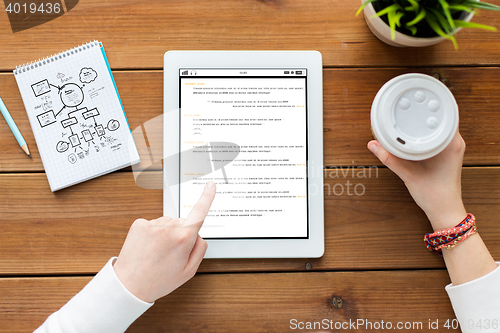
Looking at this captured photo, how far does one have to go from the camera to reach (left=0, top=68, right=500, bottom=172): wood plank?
1.95 ft

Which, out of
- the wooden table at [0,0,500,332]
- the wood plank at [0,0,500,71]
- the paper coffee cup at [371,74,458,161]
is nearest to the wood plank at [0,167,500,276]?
the wooden table at [0,0,500,332]

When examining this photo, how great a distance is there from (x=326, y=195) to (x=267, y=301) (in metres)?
0.23

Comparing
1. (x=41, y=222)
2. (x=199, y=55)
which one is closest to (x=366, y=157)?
(x=199, y=55)

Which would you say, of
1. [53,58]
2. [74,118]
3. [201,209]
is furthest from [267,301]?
[53,58]

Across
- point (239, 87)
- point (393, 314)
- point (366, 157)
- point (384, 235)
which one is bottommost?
point (393, 314)

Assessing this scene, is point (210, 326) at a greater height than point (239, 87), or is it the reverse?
point (239, 87)

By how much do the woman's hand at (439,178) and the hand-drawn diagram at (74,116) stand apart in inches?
19.8

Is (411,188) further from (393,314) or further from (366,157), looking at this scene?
(393,314)

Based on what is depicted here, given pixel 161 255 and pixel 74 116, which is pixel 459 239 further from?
pixel 74 116

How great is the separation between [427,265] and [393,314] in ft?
0.37

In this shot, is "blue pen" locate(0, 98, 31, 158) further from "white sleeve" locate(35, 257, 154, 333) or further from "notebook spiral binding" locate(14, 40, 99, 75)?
"white sleeve" locate(35, 257, 154, 333)

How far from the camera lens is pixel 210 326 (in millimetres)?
581

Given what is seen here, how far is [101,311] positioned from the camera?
505 millimetres

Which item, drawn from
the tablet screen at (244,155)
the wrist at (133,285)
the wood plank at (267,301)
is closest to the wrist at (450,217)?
the wood plank at (267,301)
